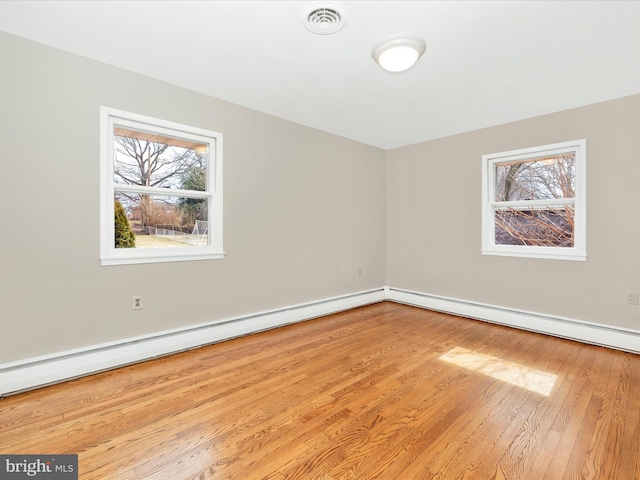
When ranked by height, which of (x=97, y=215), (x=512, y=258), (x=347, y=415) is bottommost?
(x=347, y=415)

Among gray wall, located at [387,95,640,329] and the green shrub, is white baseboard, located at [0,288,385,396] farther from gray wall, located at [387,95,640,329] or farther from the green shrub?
gray wall, located at [387,95,640,329]

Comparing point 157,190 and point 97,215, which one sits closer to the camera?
point 97,215

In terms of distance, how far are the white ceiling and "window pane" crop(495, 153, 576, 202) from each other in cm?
59

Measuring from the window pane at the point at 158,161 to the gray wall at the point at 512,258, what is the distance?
10.0 ft

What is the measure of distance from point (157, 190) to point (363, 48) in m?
2.13

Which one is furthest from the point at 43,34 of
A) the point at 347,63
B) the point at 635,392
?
the point at 635,392

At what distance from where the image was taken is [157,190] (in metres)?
2.83

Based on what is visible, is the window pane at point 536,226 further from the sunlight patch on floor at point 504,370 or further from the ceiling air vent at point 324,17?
the ceiling air vent at point 324,17

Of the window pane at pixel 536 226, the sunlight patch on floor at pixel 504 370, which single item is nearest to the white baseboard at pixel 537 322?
the window pane at pixel 536 226

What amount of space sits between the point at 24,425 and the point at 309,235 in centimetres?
296

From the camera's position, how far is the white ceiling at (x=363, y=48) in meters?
1.93

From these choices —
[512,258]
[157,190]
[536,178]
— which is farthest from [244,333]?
[536,178]

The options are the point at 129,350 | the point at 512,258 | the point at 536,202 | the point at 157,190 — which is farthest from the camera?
the point at 512,258

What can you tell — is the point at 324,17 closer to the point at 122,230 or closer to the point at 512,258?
the point at 122,230
